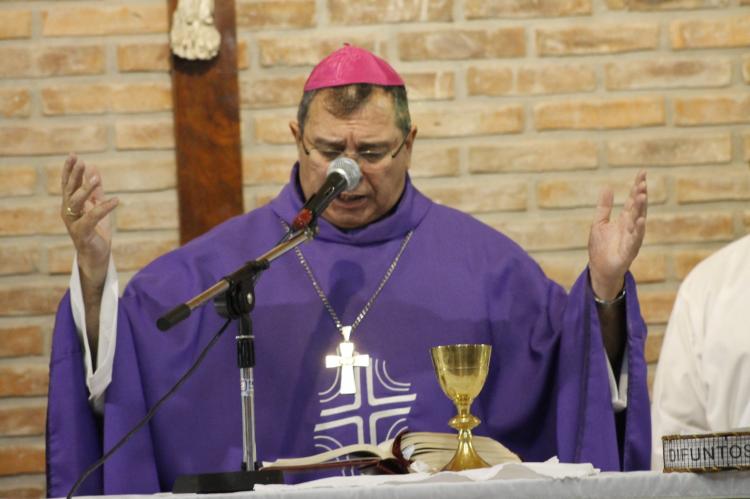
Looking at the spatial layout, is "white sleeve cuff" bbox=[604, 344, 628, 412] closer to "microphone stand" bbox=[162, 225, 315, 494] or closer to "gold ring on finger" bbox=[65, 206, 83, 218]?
"microphone stand" bbox=[162, 225, 315, 494]

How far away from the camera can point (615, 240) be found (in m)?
3.25

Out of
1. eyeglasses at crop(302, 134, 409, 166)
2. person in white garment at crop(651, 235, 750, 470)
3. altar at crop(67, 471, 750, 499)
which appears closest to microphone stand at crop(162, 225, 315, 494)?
altar at crop(67, 471, 750, 499)

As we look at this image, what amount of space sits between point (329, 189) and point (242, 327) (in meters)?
0.45

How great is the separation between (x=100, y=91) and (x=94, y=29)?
214mm

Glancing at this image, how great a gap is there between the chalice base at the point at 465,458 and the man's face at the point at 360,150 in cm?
120

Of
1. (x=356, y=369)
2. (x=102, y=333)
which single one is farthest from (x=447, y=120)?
(x=102, y=333)

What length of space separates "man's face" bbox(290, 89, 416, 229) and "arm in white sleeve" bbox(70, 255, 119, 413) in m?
0.67

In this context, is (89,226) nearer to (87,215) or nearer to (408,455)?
(87,215)

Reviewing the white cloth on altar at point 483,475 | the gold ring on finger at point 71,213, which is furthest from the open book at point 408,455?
the gold ring on finger at point 71,213

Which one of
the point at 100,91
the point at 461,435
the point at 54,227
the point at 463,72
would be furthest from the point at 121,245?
the point at 461,435

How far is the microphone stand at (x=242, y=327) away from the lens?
104 inches

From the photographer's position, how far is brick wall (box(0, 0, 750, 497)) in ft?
15.4

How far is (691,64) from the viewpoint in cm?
480

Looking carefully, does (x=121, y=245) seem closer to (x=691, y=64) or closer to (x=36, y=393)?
(x=36, y=393)
